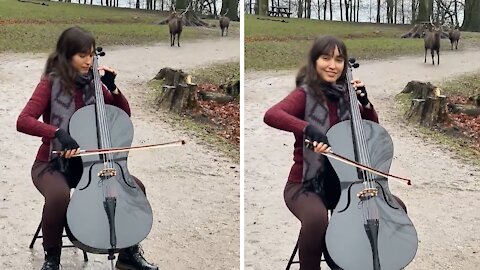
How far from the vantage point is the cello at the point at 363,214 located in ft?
6.30

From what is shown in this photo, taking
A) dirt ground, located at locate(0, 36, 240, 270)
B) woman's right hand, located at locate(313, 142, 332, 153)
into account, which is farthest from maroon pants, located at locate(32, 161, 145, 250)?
woman's right hand, located at locate(313, 142, 332, 153)

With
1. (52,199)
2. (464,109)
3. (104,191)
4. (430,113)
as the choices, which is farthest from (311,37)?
(52,199)

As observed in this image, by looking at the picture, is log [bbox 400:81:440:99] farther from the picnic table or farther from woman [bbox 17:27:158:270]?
woman [bbox 17:27:158:270]

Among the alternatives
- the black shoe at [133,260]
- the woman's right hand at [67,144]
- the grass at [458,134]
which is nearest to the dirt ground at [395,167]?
the grass at [458,134]

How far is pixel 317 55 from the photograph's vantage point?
218cm

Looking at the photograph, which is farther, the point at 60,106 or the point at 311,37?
the point at 311,37

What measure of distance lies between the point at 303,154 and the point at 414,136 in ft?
3.88

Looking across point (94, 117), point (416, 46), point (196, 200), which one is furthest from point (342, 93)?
point (196, 200)

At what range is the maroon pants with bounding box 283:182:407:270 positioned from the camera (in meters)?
1.97

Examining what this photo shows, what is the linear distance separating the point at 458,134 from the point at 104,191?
190 cm

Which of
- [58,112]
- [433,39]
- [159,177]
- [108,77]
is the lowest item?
[159,177]

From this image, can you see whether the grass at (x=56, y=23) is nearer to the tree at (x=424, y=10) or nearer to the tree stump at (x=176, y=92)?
the tree stump at (x=176, y=92)

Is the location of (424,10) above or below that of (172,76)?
above

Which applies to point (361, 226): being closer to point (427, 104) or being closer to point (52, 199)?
point (52, 199)
